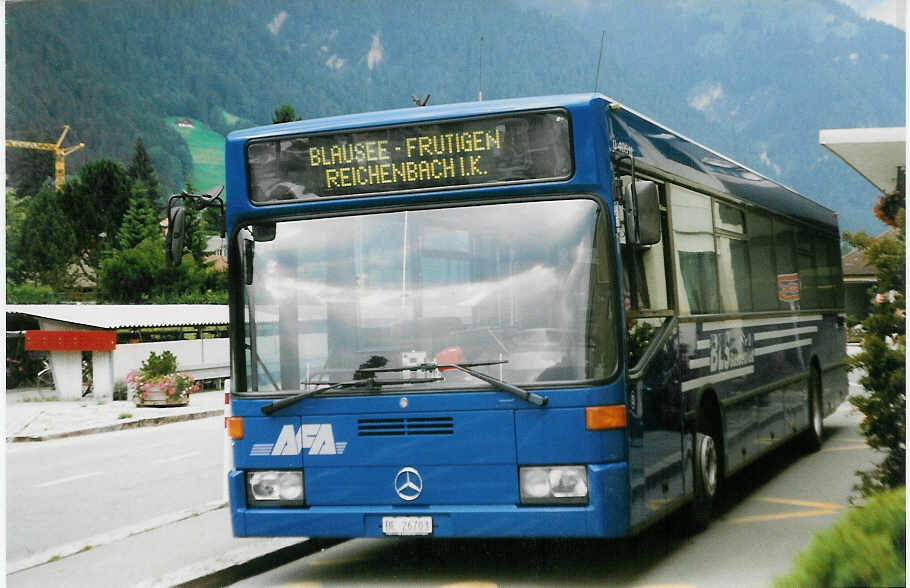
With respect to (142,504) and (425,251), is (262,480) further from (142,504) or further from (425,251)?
(142,504)

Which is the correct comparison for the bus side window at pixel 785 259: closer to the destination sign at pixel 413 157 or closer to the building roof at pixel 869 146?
the building roof at pixel 869 146

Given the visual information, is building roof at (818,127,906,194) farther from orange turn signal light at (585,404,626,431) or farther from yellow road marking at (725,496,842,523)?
orange turn signal light at (585,404,626,431)

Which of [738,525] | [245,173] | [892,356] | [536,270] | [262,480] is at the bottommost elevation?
[738,525]

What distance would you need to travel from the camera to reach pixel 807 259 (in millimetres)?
14070

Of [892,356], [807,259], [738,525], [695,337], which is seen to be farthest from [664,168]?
[807,259]

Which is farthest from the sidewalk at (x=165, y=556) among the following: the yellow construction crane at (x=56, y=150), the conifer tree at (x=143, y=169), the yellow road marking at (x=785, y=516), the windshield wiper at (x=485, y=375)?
the conifer tree at (x=143, y=169)

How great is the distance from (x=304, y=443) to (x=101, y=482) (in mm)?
8248

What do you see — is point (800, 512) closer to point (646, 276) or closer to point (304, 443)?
point (646, 276)

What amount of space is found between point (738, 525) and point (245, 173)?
4662 mm

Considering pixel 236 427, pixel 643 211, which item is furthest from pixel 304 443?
pixel 643 211

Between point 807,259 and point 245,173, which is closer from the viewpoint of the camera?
point 245,173

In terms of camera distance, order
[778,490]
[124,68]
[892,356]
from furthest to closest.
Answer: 1. [124,68]
2. [778,490]
3. [892,356]

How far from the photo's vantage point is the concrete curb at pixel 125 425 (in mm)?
21219

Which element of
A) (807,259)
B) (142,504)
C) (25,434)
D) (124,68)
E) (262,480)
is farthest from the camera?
(124,68)
